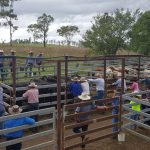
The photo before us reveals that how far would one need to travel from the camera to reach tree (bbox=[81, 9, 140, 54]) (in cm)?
3906

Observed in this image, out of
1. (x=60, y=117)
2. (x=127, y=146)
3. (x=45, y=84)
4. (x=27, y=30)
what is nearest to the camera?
(x=60, y=117)

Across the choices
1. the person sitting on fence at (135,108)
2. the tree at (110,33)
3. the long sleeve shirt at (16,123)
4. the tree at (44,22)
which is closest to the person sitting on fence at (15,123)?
the long sleeve shirt at (16,123)

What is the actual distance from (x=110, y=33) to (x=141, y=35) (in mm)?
3621

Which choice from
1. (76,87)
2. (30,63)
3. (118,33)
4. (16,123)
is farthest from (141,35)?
(16,123)

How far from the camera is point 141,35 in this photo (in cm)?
4038

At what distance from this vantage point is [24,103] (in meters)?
11.2

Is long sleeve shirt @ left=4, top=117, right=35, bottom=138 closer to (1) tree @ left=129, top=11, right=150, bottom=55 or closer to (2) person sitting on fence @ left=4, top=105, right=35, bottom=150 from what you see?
(2) person sitting on fence @ left=4, top=105, right=35, bottom=150

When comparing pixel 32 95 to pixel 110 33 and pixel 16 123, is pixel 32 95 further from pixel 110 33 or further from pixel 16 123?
pixel 110 33

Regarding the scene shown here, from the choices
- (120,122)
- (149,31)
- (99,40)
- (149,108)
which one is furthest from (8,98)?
(149,31)

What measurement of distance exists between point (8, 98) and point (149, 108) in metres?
3.96

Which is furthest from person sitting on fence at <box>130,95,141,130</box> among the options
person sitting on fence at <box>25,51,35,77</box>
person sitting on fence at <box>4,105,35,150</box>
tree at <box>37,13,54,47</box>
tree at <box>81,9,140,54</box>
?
tree at <box>37,13,54,47</box>

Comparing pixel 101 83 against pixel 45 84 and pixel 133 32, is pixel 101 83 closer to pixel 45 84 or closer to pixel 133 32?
pixel 45 84

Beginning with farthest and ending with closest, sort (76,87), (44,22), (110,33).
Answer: (44,22) < (110,33) < (76,87)

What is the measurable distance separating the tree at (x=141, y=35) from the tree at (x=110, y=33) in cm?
85
